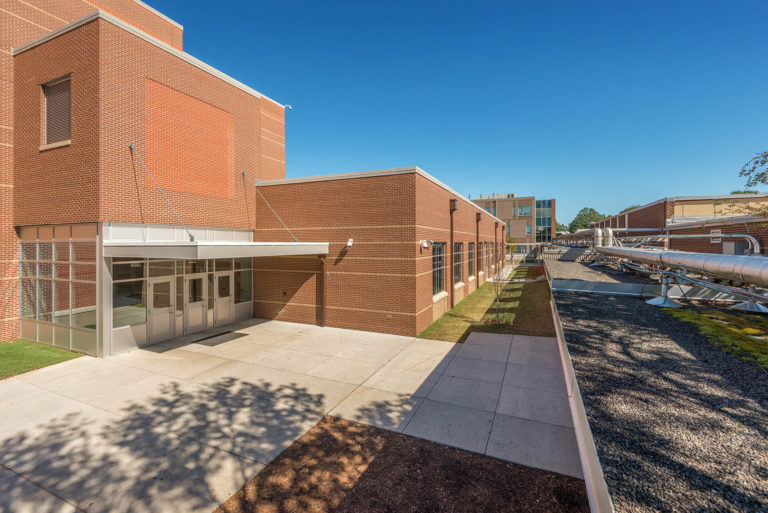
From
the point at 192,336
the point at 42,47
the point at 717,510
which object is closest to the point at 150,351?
the point at 192,336

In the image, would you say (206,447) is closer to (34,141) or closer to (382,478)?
(382,478)

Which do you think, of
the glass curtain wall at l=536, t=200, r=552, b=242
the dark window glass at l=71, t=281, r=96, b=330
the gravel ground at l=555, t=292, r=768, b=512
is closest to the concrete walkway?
the dark window glass at l=71, t=281, r=96, b=330

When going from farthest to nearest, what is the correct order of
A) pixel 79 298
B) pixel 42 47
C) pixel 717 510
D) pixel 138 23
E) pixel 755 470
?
pixel 138 23
pixel 42 47
pixel 79 298
pixel 755 470
pixel 717 510

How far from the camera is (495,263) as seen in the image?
117 feet

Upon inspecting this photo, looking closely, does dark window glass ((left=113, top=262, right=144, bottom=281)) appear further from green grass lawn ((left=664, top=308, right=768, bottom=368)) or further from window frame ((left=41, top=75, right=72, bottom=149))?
green grass lawn ((left=664, top=308, right=768, bottom=368))

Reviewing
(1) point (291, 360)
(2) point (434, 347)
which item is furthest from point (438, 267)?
(1) point (291, 360)

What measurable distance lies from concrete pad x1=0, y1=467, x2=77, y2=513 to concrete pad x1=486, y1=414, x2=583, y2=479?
6022 millimetres

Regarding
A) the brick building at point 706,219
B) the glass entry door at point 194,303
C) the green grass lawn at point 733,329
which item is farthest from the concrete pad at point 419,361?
the brick building at point 706,219

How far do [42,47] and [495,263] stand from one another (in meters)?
34.4

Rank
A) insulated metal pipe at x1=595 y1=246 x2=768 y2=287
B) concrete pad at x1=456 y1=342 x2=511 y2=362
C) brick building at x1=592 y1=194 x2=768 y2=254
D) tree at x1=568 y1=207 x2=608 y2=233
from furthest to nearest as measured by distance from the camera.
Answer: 1. tree at x1=568 y1=207 x2=608 y2=233
2. brick building at x1=592 y1=194 x2=768 y2=254
3. concrete pad at x1=456 y1=342 x2=511 y2=362
4. insulated metal pipe at x1=595 y1=246 x2=768 y2=287

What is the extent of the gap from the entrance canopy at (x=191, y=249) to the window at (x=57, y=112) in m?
4.38

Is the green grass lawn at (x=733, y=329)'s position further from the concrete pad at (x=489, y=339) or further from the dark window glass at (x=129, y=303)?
the dark window glass at (x=129, y=303)

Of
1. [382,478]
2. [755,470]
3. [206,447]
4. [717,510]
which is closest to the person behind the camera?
[717,510]

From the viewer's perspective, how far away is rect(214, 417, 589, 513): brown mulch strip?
14.3 ft
